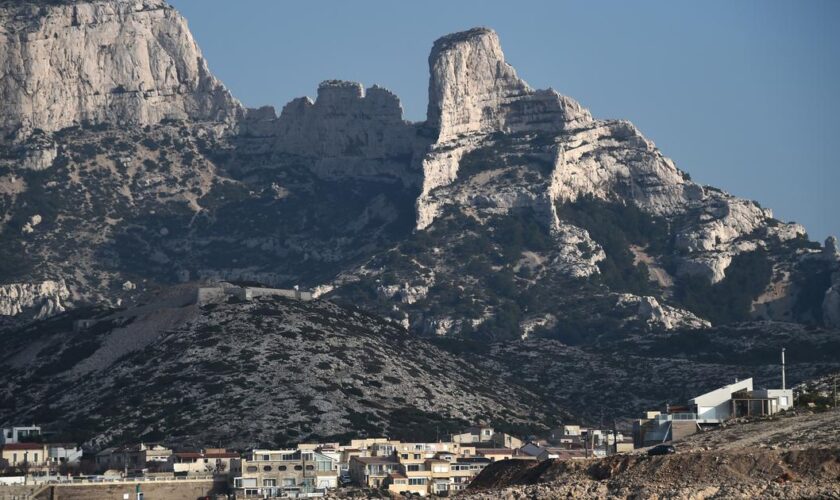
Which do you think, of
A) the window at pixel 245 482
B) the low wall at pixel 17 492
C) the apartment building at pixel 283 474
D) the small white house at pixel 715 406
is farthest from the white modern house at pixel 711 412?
the low wall at pixel 17 492

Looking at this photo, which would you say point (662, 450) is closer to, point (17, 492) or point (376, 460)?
point (17, 492)

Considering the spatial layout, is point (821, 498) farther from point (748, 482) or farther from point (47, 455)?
point (47, 455)

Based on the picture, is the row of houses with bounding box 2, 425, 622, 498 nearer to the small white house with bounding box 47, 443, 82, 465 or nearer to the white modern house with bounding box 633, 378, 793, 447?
the small white house with bounding box 47, 443, 82, 465

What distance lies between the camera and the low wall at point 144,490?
133 metres

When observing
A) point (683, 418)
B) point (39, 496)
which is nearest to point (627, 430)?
point (39, 496)

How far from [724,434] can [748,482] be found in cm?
1335

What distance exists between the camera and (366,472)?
14475 centimetres

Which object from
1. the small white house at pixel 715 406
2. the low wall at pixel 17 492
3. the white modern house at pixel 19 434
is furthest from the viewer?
the white modern house at pixel 19 434

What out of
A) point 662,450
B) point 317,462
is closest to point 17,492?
point 317,462

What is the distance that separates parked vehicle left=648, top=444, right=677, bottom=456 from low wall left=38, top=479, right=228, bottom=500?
145 feet

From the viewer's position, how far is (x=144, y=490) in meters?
137

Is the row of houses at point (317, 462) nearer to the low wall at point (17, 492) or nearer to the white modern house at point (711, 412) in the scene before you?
the low wall at point (17, 492)

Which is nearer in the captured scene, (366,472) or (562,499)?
(562,499)

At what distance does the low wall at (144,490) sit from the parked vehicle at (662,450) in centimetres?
4416
